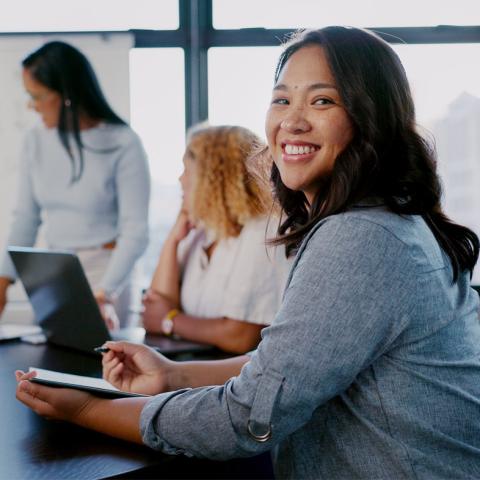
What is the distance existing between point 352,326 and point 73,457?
19.4 inches

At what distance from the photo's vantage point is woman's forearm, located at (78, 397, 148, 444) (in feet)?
3.60

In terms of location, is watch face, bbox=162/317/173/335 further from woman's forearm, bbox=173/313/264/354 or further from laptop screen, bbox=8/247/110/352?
laptop screen, bbox=8/247/110/352

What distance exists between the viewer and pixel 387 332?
928 mm

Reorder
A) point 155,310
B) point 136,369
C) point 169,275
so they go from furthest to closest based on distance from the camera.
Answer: point 169,275
point 155,310
point 136,369

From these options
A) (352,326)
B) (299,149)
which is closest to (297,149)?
(299,149)

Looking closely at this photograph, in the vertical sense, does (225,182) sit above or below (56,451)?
above

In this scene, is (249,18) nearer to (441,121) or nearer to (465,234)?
Result: (441,121)

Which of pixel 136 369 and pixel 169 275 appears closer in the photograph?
pixel 136 369

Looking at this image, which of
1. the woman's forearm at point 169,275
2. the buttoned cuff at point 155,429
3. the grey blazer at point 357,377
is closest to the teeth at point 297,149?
the grey blazer at point 357,377

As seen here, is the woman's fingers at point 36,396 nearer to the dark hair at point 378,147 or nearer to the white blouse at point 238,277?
the dark hair at point 378,147

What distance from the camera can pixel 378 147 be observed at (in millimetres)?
1074

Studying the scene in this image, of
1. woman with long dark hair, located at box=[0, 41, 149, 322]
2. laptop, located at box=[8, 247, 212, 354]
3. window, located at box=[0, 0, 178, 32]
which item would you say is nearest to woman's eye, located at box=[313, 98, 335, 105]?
laptop, located at box=[8, 247, 212, 354]

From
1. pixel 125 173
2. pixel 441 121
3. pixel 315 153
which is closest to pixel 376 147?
pixel 315 153

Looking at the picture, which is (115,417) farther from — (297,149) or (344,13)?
(344,13)
